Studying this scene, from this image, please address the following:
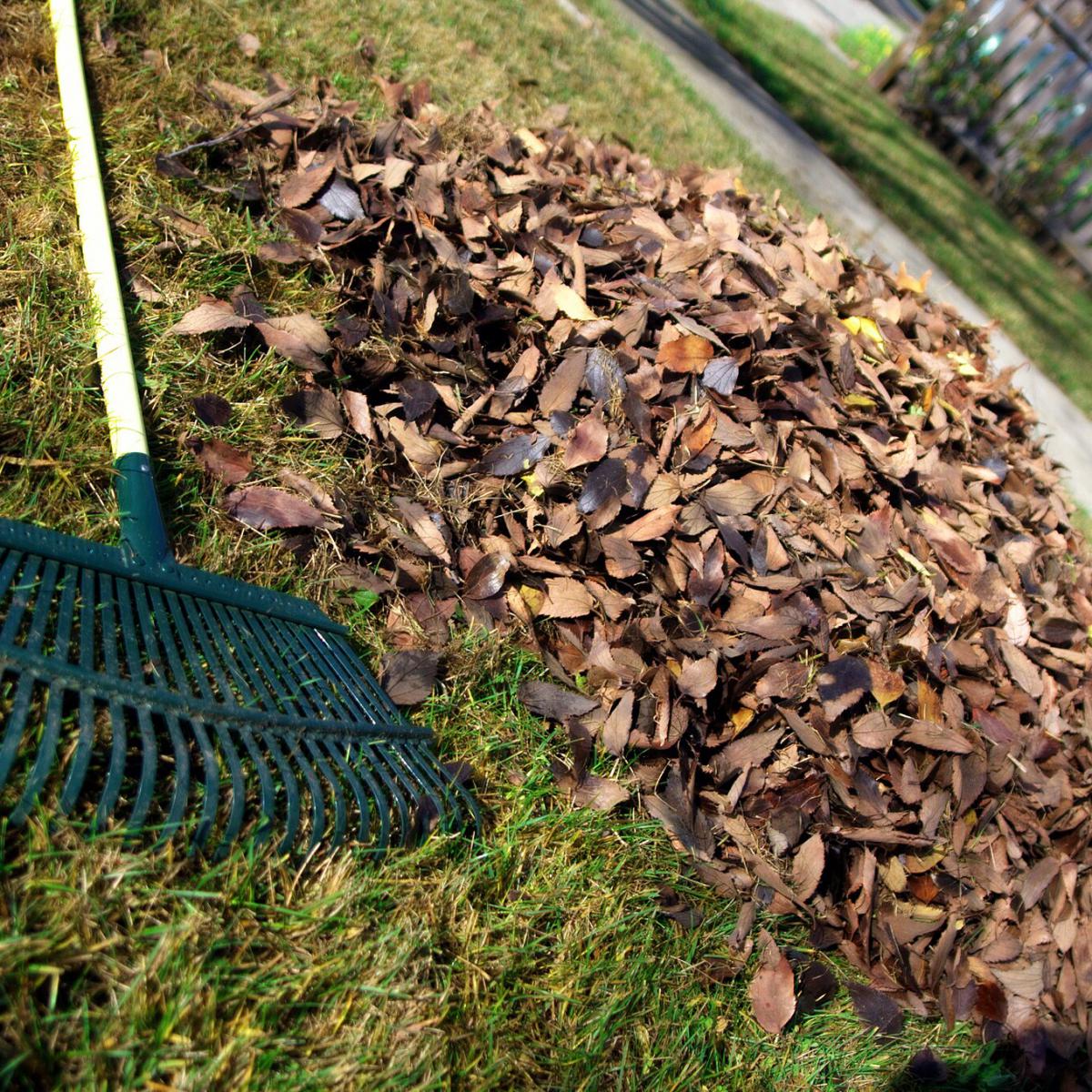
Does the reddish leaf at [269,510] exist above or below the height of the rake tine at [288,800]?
below

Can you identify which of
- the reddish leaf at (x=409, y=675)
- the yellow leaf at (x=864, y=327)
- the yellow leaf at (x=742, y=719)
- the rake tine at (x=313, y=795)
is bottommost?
the reddish leaf at (x=409, y=675)

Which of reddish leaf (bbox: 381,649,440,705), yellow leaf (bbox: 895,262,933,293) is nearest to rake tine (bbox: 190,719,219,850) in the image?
reddish leaf (bbox: 381,649,440,705)

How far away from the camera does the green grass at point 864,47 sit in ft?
31.7

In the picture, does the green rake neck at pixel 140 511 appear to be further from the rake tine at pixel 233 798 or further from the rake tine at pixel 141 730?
the rake tine at pixel 233 798

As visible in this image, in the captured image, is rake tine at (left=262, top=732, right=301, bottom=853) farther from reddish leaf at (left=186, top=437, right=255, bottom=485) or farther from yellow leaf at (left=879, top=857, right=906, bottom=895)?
yellow leaf at (left=879, top=857, right=906, bottom=895)

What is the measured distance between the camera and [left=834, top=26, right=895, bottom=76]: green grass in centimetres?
965

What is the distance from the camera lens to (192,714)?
148 centimetres

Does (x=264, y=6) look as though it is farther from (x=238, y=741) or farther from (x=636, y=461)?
(x=238, y=741)

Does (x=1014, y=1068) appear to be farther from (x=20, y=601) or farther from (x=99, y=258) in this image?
(x=99, y=258)

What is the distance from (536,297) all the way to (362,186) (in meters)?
0.61

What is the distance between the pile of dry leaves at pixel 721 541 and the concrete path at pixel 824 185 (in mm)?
3029

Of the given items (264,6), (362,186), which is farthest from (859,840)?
→ (264,6)

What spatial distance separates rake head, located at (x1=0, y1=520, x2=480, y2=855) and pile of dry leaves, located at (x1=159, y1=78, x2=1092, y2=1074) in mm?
342

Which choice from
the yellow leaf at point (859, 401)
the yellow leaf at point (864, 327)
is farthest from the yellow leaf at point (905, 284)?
the yellow leaf at point (859, 401)
